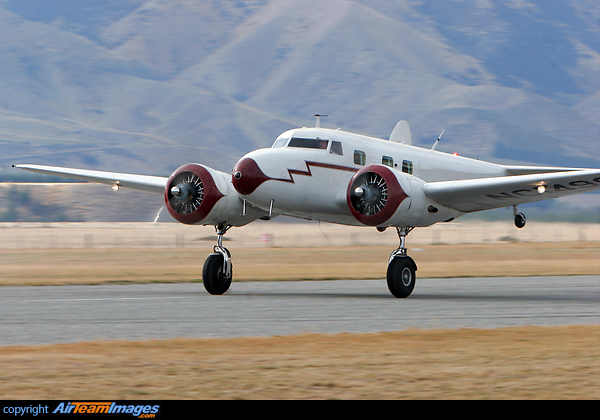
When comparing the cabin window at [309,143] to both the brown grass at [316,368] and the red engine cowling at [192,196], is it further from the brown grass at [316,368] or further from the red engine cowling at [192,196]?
the brown grass at [316,368]

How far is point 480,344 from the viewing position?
14.2 metres

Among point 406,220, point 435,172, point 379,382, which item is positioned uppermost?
point 435,172

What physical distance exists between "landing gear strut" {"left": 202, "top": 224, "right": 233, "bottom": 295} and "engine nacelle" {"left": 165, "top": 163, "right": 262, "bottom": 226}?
1.02 metres

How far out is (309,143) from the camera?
24.2 meters

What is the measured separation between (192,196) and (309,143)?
3.90 meters

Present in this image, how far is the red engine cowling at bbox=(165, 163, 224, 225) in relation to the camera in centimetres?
2436

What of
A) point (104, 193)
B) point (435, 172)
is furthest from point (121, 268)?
point (104, 193)

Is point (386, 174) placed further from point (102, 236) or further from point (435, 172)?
point (102, 236)

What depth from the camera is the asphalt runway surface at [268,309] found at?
16188 millimetres

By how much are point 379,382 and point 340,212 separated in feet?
47.1
